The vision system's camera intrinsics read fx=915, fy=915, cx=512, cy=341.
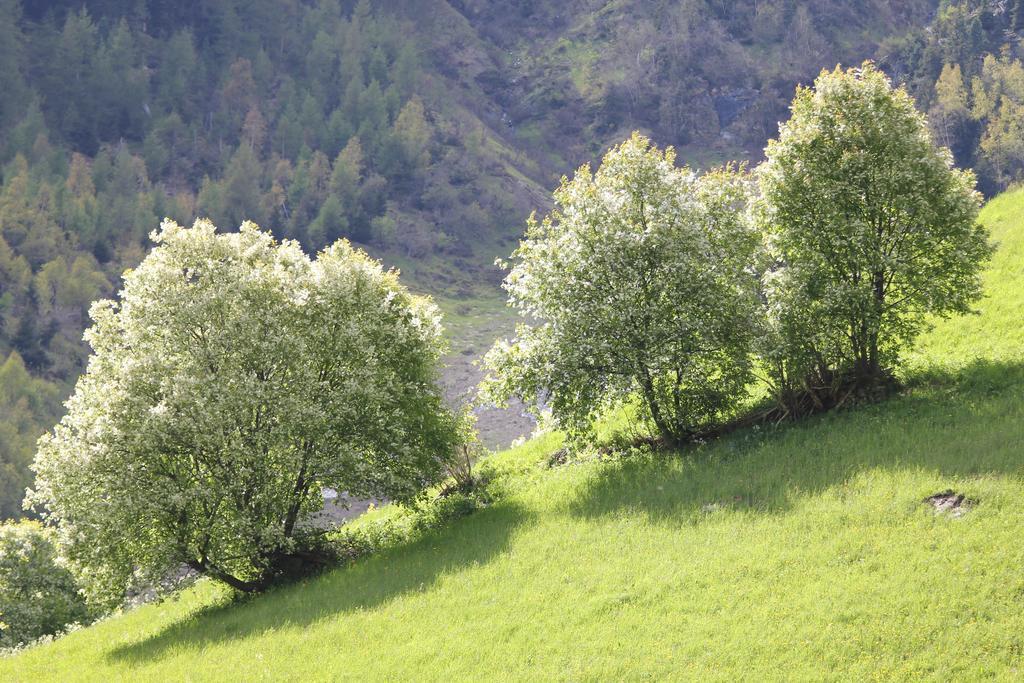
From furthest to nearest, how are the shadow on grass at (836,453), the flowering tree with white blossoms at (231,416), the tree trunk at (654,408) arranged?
the tree trunk at (654,408) → the flowering tree with white blossoms at (231,416) → the shadow on grass at (836,453)

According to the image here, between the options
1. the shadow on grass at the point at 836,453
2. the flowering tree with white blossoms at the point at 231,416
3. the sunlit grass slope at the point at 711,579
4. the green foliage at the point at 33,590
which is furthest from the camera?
the green foliage at the point at 33,590

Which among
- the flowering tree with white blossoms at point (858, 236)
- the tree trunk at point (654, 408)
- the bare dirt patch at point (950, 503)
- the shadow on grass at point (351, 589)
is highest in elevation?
the flowering tree with white blossoms at point (858, 236)

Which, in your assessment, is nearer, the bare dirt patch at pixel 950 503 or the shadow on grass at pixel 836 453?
the bare dirt patch at pixel 950 503

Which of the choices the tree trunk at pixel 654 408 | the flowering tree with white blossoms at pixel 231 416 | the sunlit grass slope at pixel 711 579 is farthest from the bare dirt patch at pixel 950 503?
the flowering tree with white blossoms at pixel 231 416

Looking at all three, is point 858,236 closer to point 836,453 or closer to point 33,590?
point 836,453

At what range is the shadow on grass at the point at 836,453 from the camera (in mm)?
28969

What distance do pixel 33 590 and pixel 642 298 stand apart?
5027 cm

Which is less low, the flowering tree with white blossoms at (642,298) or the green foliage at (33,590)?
the flowering tree with white blossoms at (642,298)

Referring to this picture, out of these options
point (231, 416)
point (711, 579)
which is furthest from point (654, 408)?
point (231, 416)

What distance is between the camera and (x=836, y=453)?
3155 centimetres

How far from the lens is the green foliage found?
201ft

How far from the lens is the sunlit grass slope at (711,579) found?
2139cm

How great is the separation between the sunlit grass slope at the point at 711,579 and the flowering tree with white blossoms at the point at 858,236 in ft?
8.64

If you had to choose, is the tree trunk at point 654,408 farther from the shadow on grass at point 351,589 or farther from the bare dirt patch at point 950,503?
the bare dirt patch at point 950,503
